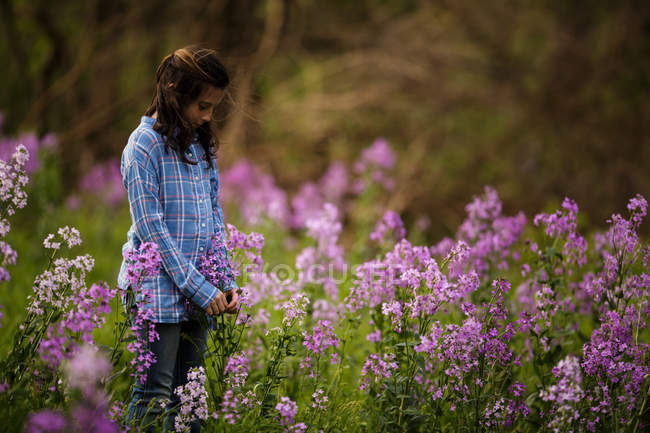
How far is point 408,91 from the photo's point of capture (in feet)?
32.6

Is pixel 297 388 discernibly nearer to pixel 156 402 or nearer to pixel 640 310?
pixel 156 402

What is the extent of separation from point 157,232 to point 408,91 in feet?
27.6

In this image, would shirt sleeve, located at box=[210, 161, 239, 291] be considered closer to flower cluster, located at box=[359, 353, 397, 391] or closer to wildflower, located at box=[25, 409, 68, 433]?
flower cluster, located at box=[359, 353, 397, 391]

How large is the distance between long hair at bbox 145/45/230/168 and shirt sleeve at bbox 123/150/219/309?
19cm

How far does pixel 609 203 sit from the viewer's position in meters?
9.06

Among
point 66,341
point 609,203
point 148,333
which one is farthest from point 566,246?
point 609,203

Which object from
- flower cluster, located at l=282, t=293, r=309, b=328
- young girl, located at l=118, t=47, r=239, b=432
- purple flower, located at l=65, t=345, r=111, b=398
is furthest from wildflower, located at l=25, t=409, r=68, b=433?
flower cluster, located at l=282, t=293, r=309, b=328

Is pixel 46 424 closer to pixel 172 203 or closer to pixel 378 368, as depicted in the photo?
pixel 172 203

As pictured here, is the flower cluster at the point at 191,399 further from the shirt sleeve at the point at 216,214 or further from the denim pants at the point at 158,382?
the shirt sleeve at the point at 216,214

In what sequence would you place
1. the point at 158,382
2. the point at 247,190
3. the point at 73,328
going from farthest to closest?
the point at 247,190 → the point at 158,382 → the point at 73,328

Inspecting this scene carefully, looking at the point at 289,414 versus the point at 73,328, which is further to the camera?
the point at 289,414

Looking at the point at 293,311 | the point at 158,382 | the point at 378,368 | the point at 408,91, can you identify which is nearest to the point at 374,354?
the point at 378,368

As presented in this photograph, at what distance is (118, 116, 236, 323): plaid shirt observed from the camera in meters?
2.23

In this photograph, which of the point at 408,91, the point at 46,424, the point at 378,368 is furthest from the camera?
the point at 408,91
